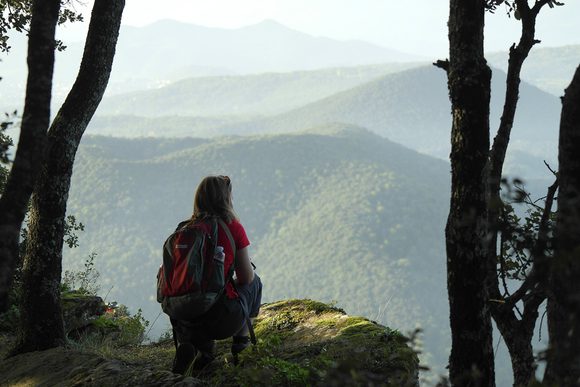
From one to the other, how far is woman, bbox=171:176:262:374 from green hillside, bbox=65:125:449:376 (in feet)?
345

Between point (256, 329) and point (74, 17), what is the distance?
5250mm

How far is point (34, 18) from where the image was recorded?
13.0 ft

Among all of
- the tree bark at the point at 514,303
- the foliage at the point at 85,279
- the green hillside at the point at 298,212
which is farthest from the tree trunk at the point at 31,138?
the green hillside at the point at 298,212

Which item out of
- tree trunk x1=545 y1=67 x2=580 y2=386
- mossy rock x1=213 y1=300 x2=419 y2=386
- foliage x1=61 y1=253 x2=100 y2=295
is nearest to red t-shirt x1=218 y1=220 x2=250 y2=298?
mossy rock x1=213 y1=300 x2=419 y2=386

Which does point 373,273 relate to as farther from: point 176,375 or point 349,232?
point 176,375

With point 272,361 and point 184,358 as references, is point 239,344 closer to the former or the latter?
point 184,358

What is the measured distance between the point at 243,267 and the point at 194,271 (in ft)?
1.51

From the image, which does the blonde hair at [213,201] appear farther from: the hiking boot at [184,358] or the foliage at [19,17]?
the foliage at [19,17]

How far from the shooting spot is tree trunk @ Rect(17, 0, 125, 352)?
585cm

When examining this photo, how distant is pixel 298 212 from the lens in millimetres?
158375

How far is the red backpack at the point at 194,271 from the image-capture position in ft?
16.1

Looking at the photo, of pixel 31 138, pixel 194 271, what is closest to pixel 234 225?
pixel 194 271

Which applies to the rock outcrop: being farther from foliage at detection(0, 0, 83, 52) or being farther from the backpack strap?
foliage at detection(0, 0, 83, 52)

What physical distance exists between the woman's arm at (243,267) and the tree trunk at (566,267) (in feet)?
8.57
